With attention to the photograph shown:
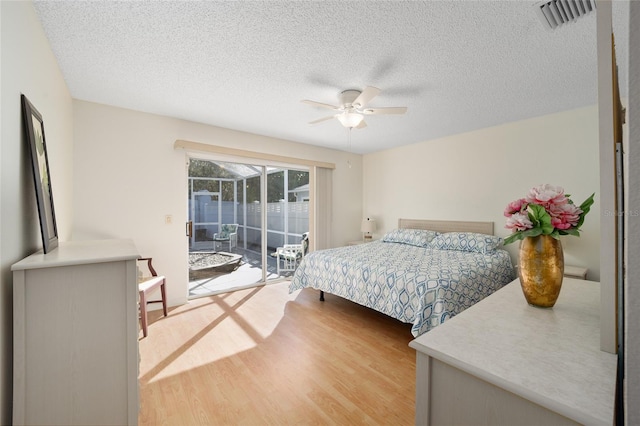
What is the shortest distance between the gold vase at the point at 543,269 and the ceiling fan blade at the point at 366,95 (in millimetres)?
1591

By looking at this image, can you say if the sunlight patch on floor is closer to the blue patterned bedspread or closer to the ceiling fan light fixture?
the blue patterned bedspread

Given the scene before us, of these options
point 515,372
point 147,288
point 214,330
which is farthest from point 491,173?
point 147,288

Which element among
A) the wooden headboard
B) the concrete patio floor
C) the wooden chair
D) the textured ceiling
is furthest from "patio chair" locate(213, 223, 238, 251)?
the wooden headboard

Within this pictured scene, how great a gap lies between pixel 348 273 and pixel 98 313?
7.37 ft

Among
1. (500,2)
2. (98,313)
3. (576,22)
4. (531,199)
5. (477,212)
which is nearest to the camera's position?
(531,199)

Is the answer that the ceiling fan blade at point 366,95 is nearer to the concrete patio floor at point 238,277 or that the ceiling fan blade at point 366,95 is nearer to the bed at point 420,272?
the bed at point 420,272

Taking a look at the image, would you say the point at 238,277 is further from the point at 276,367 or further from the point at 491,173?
the point at 491,173

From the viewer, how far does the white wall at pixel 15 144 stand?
113cm

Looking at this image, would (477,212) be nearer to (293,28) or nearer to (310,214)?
(310,214)

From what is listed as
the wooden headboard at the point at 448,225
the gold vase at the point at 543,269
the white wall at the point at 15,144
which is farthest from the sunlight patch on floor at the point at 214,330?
the wooden headboard at the point at 448,225

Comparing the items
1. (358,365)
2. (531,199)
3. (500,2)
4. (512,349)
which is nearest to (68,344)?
(512,349)

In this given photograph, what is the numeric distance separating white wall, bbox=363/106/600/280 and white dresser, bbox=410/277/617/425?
9.95ft

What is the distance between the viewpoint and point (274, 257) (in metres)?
4.70

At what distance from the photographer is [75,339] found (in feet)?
4.00
